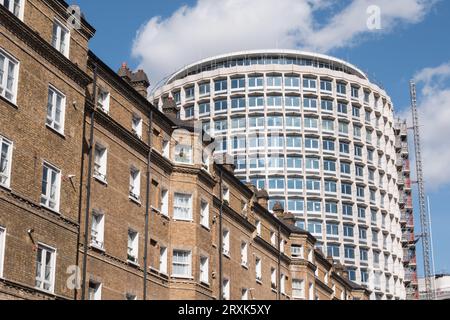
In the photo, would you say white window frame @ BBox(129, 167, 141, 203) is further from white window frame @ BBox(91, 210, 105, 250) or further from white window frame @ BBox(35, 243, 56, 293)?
white window frame @ BBox(35, 243, 56, 293)

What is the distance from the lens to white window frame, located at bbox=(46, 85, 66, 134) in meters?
34.7

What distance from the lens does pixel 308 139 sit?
133250mm

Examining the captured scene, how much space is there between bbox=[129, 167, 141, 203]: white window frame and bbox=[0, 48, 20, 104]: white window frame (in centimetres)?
1342

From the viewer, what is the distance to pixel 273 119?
13275cm

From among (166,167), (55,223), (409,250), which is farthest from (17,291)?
(409,250)

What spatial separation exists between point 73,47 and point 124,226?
10.7 meters

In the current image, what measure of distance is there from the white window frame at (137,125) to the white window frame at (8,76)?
13752 millimetres

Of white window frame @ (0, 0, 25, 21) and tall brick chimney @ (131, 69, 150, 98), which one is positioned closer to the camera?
white window frame @ (0, 0, 25, 21)

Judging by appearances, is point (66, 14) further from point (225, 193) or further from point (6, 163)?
point (225, 193)

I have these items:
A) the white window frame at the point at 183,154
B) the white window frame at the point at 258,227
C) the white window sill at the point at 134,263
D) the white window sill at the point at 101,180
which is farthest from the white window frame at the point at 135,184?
the white window frame at the point at 258,227

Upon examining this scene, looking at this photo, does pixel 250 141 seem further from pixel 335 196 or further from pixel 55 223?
pixel 55 223

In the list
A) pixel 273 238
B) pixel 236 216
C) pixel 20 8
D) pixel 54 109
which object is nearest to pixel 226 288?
pixel 236 216

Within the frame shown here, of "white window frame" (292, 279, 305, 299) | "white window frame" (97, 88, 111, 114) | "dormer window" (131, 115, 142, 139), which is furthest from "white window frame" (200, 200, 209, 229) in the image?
"white window frame" (292, 279, 305, 299)

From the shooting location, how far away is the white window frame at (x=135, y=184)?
44.7m
